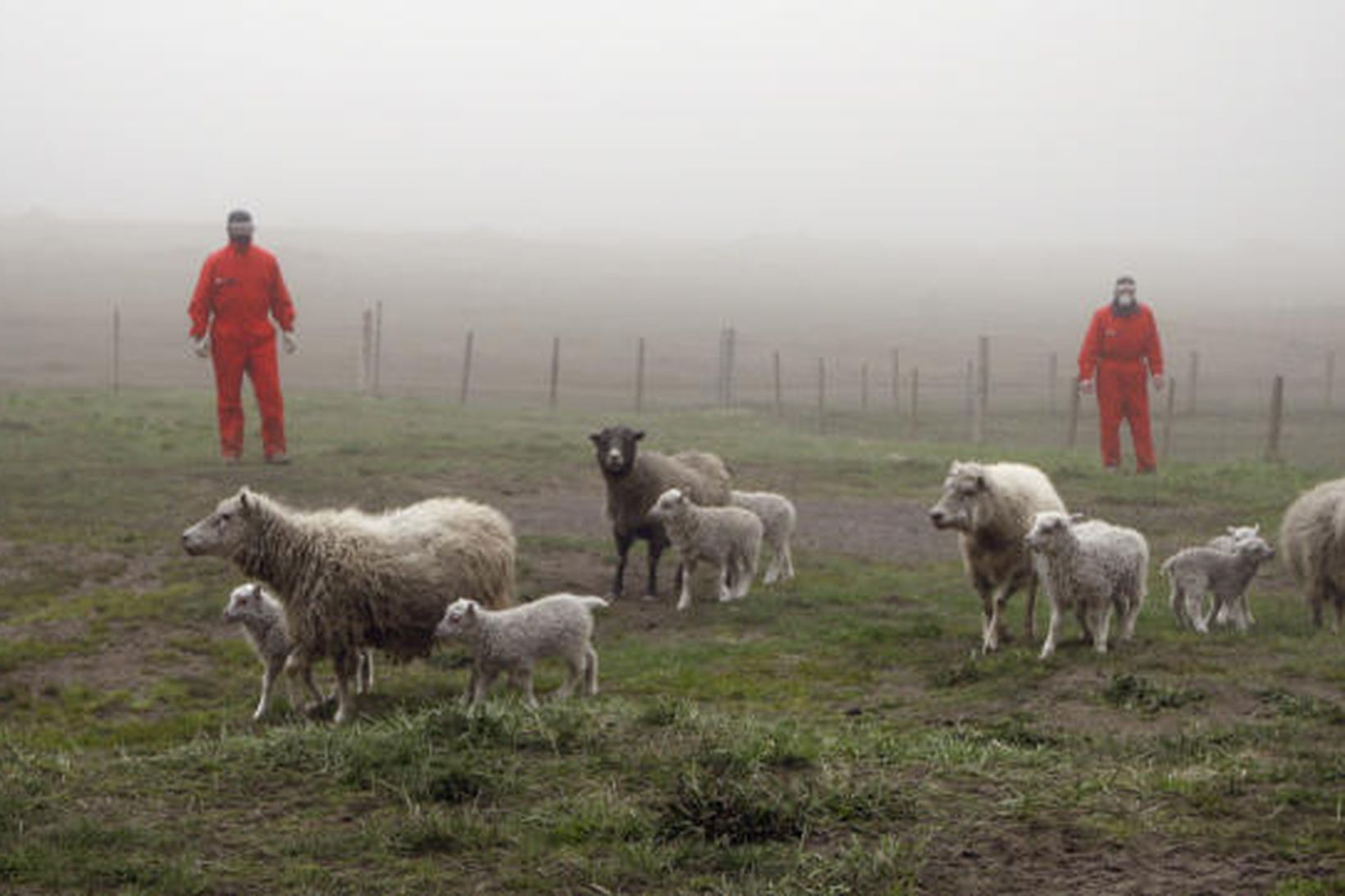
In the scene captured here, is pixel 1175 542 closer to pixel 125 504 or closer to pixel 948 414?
pixel 125 504

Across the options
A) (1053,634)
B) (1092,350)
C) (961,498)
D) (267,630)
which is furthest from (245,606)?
(1092,350)

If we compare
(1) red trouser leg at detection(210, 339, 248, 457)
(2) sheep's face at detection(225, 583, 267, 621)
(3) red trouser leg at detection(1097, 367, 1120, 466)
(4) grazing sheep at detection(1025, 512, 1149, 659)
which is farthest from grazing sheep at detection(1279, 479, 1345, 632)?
(1) red trouser leg at detection(210, 339, 248, 457)

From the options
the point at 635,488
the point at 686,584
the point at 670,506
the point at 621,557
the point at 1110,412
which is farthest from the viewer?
the point at 1110,412

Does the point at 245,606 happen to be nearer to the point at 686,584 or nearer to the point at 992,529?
the point at 686,584

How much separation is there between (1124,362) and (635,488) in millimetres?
8206

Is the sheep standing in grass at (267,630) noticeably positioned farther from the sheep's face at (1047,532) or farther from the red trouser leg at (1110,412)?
the red trouser leg at (1110,412)

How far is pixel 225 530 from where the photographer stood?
8.27 meters

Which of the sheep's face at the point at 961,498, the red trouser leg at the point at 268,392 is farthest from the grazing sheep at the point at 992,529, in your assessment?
the red trouser leg at the point at 268,392

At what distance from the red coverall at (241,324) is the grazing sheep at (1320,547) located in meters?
10.2

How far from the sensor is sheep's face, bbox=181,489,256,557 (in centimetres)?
822

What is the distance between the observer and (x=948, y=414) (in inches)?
1168

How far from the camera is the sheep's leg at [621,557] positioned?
437 inches

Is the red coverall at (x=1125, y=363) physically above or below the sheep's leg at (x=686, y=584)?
above

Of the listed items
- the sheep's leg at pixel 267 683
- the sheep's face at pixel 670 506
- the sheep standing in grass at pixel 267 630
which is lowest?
the sheep's leg at pixel 267 683
